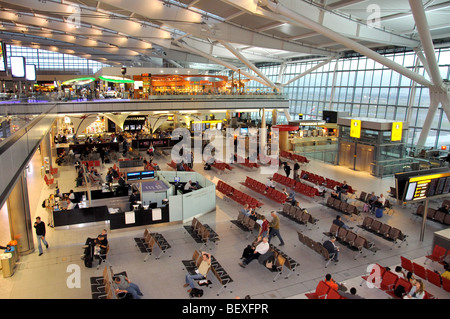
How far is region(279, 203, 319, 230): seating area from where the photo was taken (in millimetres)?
14188

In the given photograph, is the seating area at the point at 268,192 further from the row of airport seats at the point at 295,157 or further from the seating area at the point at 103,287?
the seating area at the point at 103,287

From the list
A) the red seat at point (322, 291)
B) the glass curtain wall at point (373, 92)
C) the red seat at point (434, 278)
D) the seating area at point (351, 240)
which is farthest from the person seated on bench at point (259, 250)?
the glass curtain wall at point (373, 92)

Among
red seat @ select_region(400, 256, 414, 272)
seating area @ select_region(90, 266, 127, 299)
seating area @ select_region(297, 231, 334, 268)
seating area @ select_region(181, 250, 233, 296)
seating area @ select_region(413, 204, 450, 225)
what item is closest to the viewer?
seating area @ select_region(90, 266, 127, 299)

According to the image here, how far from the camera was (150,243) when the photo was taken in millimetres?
11719

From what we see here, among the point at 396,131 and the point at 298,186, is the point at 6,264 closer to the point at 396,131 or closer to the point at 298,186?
the point at 298,186

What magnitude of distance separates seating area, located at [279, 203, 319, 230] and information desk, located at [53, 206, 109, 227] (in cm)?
753

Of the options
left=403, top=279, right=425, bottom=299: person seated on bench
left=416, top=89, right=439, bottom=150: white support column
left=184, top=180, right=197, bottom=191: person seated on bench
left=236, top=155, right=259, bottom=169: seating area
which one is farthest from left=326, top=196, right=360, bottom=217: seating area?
left=416, top=89, right=439, bottom=150: white support column

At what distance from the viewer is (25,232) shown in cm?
1188

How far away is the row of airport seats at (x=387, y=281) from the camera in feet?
29.9

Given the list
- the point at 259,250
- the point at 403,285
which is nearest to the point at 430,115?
the point at 403,285

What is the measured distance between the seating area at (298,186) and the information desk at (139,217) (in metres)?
7.63

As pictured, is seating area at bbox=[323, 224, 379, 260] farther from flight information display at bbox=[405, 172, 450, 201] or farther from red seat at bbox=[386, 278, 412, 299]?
flight information display at bbox=[405, 172, 450, 201]
